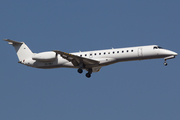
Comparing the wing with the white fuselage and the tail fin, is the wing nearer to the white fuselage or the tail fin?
the white fuselage

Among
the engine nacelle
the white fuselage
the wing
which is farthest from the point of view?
the engine nacelle

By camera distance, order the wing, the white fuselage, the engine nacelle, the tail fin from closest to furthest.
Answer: the white fuselage
the wing
the engine nacelle
the tail fin

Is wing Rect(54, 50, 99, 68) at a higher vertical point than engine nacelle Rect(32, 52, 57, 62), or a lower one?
lower

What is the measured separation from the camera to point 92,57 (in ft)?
105

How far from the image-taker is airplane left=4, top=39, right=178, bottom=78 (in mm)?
30898

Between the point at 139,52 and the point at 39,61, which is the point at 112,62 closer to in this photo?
the point at 139,52

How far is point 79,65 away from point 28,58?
6.15 metres

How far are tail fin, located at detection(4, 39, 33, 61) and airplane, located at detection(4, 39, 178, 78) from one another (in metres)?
0.24

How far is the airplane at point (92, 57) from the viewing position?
3090 cm

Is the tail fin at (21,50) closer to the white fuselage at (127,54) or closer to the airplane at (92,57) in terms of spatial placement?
the airplane at (92,57)

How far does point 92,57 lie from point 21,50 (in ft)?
27.5

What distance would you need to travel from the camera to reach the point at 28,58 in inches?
1358

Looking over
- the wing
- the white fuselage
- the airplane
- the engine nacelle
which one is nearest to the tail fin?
the airplane

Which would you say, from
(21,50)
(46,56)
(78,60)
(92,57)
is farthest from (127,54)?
(21,50)
